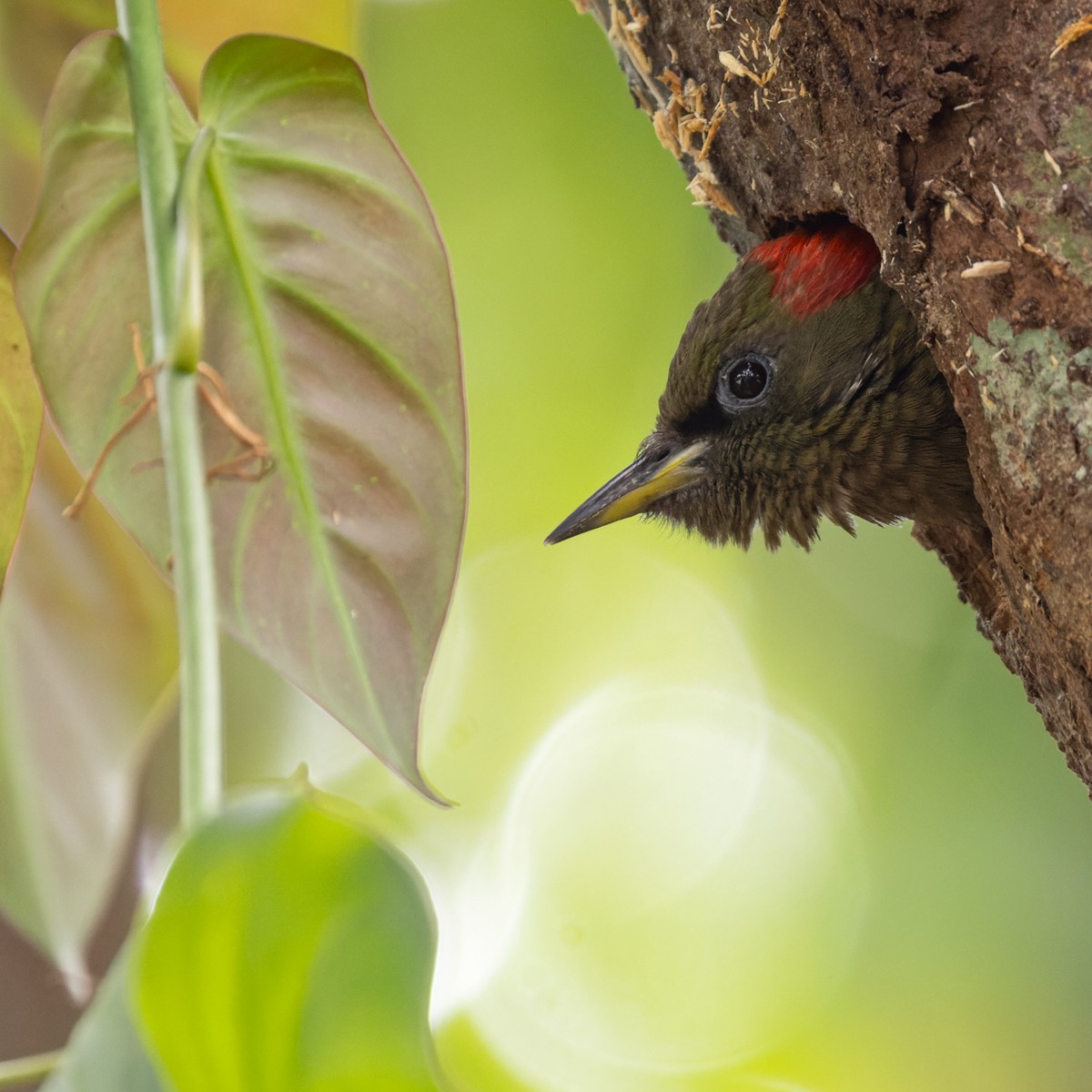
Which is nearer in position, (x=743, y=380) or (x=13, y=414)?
(x=13, y=414)

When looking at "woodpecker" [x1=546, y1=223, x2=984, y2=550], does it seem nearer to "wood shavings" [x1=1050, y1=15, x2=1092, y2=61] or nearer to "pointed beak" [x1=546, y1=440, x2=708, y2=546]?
"pointed beak" [x1=546, y1=440, x2=708, y2=546]

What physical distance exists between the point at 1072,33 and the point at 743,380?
15.3 inches

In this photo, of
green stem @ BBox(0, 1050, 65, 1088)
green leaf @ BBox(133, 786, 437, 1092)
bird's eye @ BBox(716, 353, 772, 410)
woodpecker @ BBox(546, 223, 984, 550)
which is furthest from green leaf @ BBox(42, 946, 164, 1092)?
bird's eye @ BBox(716, 353, 772, 410)

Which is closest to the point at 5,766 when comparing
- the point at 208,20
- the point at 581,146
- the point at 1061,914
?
the point at 208,20

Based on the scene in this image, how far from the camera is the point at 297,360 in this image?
74 centimetres

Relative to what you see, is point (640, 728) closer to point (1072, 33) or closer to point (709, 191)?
point (709, 191)

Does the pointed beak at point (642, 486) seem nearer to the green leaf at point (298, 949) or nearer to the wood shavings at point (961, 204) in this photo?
the wood shavings at point (961, 204)

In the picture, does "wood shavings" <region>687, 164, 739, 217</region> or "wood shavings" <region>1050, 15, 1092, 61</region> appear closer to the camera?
"wood shavings" <region>1050, 15, 1092, 61</region>

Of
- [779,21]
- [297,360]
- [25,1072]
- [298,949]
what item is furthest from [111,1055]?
[779,21]

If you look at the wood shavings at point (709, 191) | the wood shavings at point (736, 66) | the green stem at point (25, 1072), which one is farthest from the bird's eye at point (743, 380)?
the green stem at point (25, 1072)

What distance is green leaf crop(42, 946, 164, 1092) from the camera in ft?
1.55

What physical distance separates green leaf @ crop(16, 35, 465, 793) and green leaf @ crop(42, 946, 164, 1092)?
245 millimetres

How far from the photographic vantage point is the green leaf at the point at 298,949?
1.65 ft

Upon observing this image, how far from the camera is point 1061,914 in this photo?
4.79ft
